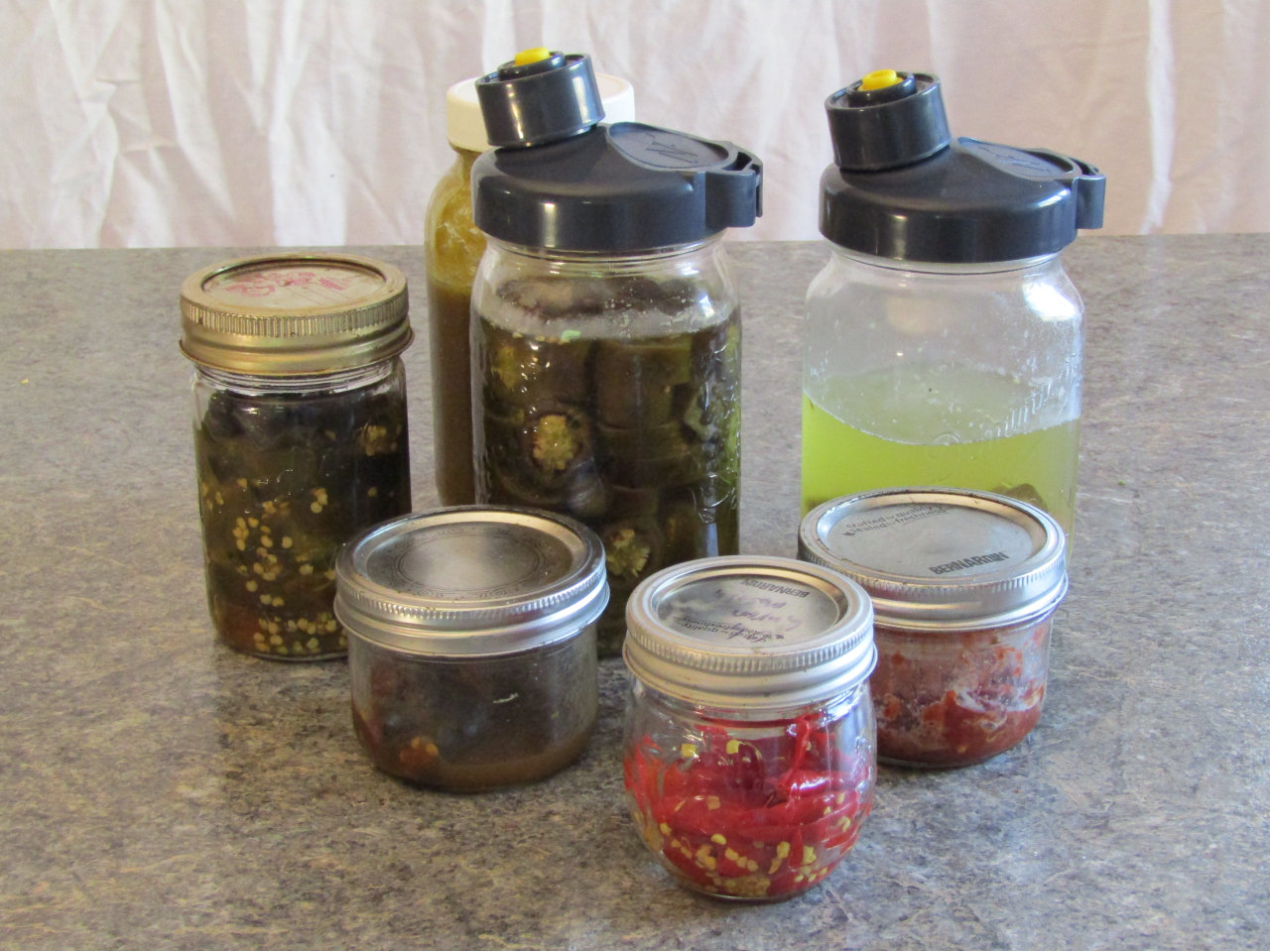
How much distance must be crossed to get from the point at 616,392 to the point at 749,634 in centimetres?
18

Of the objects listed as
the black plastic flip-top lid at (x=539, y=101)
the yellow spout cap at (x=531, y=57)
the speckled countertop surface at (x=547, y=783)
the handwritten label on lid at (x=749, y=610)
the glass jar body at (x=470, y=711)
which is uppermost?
the yellow spout cap at (x=531, y=57)

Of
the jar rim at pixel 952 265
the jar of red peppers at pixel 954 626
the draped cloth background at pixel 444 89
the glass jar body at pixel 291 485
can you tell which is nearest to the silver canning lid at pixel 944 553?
A: the jar of red peppers at pixel 954 626

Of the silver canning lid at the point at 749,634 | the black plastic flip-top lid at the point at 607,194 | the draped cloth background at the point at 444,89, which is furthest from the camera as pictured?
the draped cloth background at the point at 444,89

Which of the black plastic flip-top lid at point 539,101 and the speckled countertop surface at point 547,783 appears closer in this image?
the speckled countertop surface at point 547,783

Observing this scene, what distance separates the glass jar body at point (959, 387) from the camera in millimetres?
846

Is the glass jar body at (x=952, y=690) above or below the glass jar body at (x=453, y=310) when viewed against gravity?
below

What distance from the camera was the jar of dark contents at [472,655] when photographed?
682 millimetres

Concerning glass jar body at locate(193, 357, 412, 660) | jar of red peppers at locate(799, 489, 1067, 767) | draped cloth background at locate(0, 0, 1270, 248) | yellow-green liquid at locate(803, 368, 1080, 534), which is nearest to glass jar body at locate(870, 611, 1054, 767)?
jar of red peppers at locate(799, 489, 1067, 767)

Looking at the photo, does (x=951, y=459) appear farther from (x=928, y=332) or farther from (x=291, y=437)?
(x=291, y=437)

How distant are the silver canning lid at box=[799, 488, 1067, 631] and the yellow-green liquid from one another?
0.16 ft

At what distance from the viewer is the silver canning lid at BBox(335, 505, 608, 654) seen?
2.23 feet

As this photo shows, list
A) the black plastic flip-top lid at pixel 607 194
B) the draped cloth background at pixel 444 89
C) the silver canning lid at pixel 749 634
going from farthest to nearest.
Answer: the draped cloth background at pixel 444 89 < the black plastic flip-top lid at pixel 607 194 < the silver canning lid at pixel 749 634

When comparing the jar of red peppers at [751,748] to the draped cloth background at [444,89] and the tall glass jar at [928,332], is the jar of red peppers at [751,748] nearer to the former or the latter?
the tall glass jar at [928,332]

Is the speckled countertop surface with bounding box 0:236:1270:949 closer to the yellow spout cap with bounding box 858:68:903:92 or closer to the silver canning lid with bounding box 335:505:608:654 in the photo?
the silver canning lid with bounding box 335:505:608:654
